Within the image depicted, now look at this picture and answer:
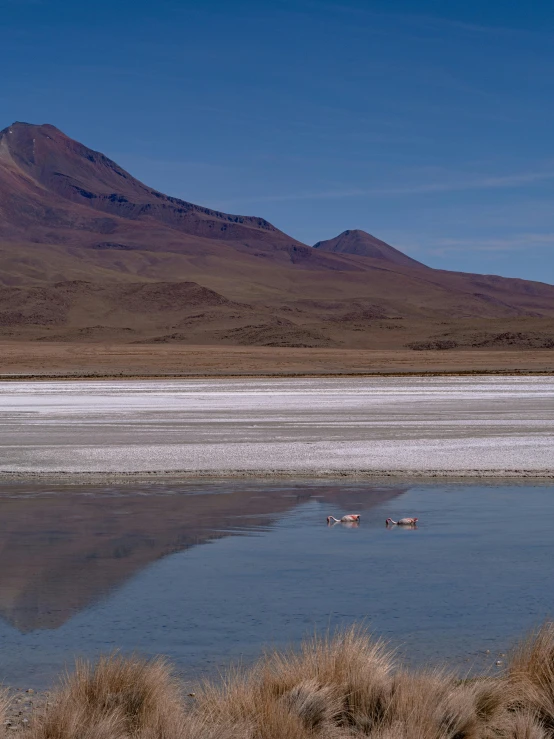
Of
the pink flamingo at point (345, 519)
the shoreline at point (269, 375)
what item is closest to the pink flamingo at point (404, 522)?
the pink flamingo at point (345, 519)

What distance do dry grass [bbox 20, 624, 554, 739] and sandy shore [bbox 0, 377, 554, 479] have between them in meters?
9.76

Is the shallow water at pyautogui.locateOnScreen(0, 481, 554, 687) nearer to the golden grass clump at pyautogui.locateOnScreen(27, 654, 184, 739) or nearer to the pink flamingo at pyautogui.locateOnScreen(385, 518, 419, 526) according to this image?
the pink flamingo at pyautogui.locateOnScreen(385, 518, 419, 526)

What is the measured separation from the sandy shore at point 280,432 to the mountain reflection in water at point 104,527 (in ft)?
5.35

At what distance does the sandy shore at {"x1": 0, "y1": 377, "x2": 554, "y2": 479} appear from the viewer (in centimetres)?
1645

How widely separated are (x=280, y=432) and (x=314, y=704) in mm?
16849

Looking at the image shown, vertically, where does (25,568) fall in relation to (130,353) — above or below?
below

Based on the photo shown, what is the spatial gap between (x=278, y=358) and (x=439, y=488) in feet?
172

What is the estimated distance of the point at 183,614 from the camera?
26.0 ft

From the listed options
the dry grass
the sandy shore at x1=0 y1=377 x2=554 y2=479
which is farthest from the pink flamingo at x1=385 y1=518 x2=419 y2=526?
the dry grass

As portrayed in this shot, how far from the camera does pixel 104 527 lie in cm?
1159

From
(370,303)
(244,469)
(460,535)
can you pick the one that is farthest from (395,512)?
(370,303)

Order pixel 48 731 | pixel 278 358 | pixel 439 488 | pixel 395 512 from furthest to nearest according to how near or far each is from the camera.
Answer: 1. pixel 278 358
2. pixel 439 488
3. pixel 395 512
4. pixel 48 731

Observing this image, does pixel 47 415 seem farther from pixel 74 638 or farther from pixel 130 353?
pixel 130 353

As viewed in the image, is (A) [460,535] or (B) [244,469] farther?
(B) [244,469]
